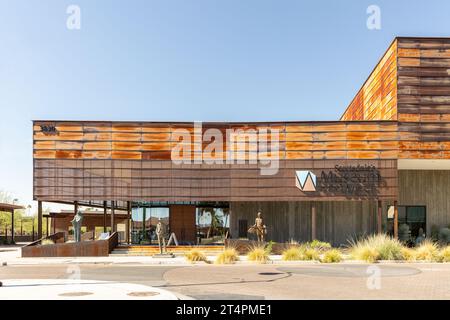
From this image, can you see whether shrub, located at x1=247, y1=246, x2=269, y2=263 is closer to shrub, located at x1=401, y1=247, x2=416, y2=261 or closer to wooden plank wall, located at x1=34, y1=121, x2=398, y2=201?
wooden plank wall, located at x1=34, y1=121, x2=398, y2=201

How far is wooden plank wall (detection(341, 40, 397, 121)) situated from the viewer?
2623 centimetres

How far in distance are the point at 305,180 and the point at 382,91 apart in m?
7.87

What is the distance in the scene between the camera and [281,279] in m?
14.8

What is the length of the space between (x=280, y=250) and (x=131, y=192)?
8840 millimetres

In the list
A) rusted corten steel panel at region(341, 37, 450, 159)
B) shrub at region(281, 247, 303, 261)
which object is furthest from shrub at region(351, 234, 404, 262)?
rusted corten steel panel at region(341, 37, 450, 159)

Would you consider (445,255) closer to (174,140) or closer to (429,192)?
(429,192)

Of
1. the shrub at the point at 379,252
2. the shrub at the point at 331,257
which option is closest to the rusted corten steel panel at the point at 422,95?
the shrub at the point at 379,252

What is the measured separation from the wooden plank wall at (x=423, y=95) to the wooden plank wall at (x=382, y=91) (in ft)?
1.67

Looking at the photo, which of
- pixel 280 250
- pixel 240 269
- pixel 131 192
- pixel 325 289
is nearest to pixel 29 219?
pixel 131 192

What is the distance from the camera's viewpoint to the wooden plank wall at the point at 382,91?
86.1 feet

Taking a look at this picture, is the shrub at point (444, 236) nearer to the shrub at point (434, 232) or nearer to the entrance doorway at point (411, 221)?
the shrub at point (434, 232)

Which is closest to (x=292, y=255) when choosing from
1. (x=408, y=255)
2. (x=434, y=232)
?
(x=408, y=255)
